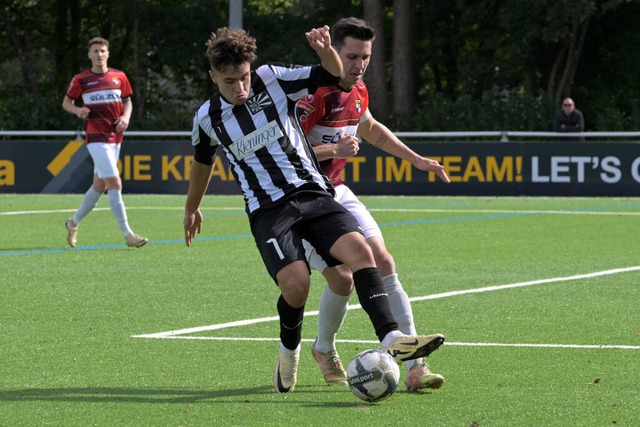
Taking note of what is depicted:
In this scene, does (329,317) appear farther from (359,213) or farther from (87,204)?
(87,204)

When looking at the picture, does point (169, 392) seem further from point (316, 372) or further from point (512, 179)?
point (512, 179)

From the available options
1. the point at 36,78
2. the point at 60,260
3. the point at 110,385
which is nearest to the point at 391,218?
the point at 60,260

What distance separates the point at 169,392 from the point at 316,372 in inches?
40.4

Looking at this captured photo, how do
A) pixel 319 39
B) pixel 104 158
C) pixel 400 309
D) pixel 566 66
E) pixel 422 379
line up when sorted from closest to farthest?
pixel 422 379, pixel 319 39, pixel 400 309, pixel 104 158, pixel 566 66

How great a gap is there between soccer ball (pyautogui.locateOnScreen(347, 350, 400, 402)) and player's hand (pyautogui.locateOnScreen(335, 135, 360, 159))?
1269 mm

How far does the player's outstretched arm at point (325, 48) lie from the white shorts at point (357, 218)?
70cm

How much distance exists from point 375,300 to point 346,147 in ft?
3.30

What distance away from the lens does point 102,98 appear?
1633cm

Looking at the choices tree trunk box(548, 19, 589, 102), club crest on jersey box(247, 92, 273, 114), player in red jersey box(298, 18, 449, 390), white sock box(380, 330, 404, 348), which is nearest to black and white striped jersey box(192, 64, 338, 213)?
club crest on jersey box(247, 92, 273, 114)

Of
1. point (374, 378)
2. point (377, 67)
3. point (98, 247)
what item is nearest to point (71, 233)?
point (98, 247)

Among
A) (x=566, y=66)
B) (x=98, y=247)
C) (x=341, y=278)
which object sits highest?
(x=341, y=278)

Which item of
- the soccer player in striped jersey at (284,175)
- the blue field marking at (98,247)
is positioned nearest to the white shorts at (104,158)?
the blue field marking at (98,247)

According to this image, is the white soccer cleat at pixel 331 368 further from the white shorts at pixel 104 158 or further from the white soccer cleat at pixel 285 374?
the white shorts at pixel 104 158

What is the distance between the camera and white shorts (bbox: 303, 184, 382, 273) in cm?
737
